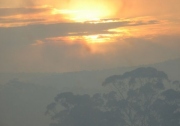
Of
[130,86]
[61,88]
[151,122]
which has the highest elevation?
[61,88]

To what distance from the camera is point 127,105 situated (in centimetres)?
3644

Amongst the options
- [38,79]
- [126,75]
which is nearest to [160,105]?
[126,75]

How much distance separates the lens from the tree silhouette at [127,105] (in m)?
34.7

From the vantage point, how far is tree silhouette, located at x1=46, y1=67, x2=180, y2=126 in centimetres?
3469

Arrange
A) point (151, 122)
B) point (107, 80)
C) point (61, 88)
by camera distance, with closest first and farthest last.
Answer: point (151, 122) → point (107, 80) → point (61, 88)

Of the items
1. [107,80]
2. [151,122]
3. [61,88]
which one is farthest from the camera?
[61,88]

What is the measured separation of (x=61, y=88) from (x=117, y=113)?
9666mm

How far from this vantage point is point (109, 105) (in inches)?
1427

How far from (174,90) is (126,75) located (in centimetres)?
371

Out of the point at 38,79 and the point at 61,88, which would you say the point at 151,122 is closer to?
the point at 61,88

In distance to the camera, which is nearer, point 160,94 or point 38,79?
point 160,94

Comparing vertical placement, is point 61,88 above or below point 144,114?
above

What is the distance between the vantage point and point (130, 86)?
120ft

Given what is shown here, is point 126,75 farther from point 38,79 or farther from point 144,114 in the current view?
point 38,79
